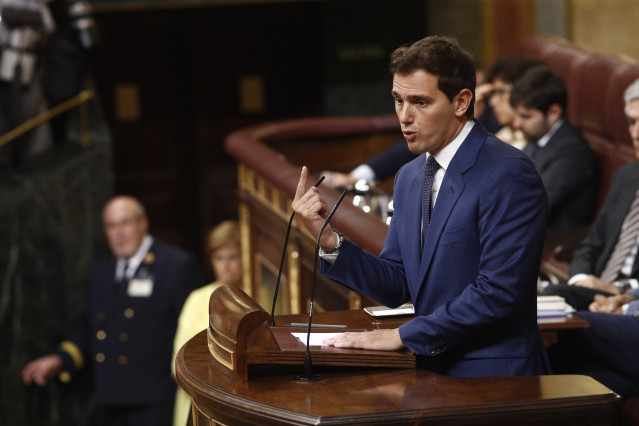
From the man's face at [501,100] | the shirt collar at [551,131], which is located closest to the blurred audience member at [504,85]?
the man's face at [501,100]

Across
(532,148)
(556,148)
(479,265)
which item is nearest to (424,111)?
(479,265)

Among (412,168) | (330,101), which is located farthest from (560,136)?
(330,101)

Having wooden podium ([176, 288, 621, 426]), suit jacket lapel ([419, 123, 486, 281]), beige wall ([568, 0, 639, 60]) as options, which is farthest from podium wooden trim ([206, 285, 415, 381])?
beige wall ([568, 0, 639, 60])

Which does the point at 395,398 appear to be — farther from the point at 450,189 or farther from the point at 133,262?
the point at 133,262

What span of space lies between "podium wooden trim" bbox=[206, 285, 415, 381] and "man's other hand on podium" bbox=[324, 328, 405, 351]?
0.02 meters

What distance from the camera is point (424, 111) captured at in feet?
6.59

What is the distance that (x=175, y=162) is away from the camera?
28.5ft

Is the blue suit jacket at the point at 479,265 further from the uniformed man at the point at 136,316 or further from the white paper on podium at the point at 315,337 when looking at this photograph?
the uniformed man at the point at 136,316

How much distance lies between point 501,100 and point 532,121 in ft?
1.62

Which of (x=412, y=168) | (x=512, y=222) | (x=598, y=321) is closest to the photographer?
(x=512, y=222)

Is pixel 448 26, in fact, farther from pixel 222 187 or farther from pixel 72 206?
pixel 72 206

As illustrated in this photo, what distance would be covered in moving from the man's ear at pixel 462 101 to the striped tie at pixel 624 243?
5.47 feet

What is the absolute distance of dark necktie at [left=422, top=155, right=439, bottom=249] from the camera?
2.11m

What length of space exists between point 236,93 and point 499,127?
12.4ft
